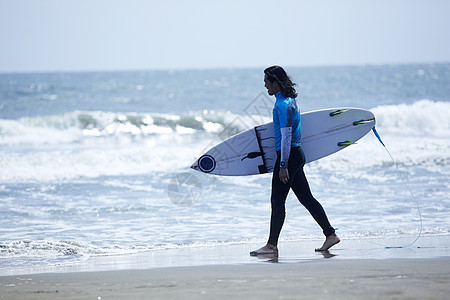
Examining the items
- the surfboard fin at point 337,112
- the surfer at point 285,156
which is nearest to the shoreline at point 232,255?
the surfer at point 285,156

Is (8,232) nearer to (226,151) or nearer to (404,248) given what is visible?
(226,151)

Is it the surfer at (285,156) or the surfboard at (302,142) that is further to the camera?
the surfboard at (302,142)

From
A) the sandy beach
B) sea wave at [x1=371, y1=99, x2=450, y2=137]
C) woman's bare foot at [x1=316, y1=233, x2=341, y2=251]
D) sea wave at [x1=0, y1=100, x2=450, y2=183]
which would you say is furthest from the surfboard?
sea wave at [x1=371, y1=99, x2=450, y2=137]

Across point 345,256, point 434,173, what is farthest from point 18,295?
point 434,173

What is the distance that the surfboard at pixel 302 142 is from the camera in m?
5.72

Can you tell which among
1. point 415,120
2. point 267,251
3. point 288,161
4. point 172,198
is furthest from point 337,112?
point 415,120

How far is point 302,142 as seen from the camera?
19.0 feet

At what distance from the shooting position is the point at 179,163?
12.1m

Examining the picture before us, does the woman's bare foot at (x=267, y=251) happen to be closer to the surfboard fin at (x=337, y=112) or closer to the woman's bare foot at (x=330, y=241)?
the woman's bare foot at (x=330, y=241)

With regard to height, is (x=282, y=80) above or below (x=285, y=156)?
above

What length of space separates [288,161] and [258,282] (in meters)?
1.34

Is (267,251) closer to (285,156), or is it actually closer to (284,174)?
(284,174)

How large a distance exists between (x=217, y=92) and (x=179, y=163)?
21717mm

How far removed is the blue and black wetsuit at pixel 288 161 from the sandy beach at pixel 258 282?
58 cm
